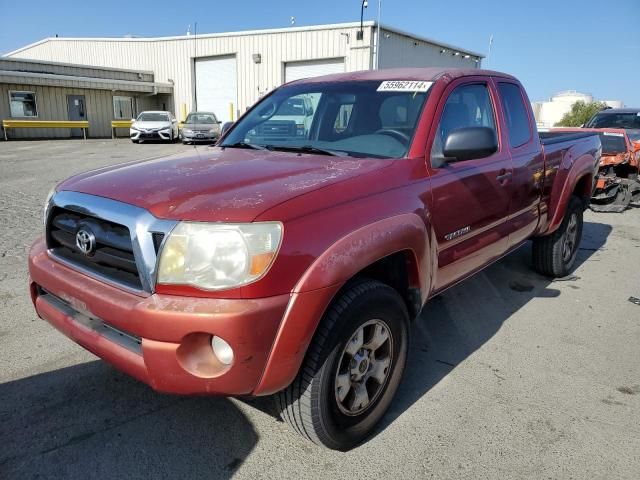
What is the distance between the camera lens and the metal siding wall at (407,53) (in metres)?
24.5

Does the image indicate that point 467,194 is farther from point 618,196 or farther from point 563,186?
point 618,196

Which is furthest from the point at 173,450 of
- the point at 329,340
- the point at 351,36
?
the point at 351,36

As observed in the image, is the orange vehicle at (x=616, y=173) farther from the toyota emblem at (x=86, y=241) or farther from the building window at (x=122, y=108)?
the building window at (x=122, y=108)

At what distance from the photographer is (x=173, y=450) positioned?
2389mm

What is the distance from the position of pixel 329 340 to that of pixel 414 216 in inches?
32.0

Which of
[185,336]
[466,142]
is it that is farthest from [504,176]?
[185,336]

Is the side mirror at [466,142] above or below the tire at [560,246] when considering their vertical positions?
above

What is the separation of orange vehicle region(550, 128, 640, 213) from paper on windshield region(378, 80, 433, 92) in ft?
23.9

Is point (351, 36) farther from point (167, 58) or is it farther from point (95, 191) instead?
point (95, 191)

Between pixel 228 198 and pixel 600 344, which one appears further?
pixel 600 344

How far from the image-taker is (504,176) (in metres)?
3.49

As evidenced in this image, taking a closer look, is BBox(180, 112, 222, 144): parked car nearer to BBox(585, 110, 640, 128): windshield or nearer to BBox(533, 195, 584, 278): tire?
BBox(585, 110, 640, 128): windshield

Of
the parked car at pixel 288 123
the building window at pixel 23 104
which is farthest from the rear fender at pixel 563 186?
the building window at pixel 23 104

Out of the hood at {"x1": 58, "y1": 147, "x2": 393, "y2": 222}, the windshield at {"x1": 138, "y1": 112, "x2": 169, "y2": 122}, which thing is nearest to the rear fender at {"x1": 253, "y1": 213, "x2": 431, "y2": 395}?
the hood at {"x1": 58, "y1": 147, "x2": 393, "y2": 222}
